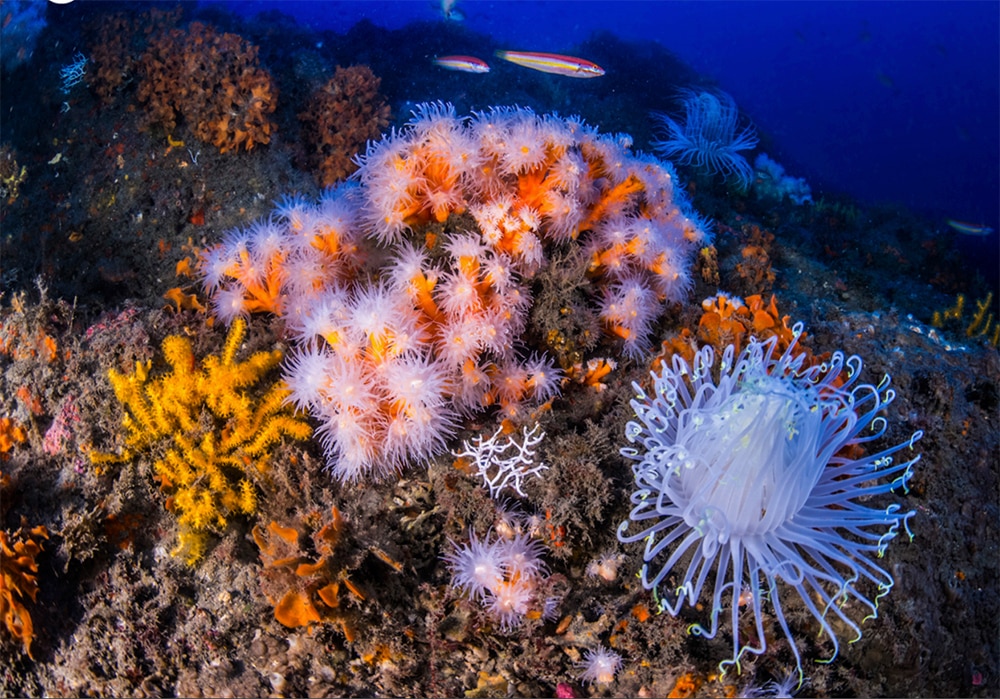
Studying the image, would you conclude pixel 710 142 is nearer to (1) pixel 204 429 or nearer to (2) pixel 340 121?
(2) pixel 340 121

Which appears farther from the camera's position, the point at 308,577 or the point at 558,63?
the point at 558,63

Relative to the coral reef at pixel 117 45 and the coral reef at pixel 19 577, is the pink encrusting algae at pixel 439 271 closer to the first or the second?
the coral reef at pixel 19 577

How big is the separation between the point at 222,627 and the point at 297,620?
0.70 metres

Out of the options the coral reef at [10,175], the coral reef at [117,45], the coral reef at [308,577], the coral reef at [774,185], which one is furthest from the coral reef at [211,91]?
the coral reef at [774,185]

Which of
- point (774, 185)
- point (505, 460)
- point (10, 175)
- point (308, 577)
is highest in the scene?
point (10, 175)

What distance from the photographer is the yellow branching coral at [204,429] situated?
314 centimetres

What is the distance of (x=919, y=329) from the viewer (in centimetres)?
436

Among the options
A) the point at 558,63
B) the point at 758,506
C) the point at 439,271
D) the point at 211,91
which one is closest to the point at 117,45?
the point at 211,91

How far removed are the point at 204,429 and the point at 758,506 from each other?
302cm

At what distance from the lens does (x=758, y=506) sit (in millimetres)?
2475

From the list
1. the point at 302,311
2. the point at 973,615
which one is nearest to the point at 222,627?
the point at 302,311

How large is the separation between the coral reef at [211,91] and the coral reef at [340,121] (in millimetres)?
607

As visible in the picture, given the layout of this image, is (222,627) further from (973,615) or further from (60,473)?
(973,615)

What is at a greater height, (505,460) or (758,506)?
(758,506)
